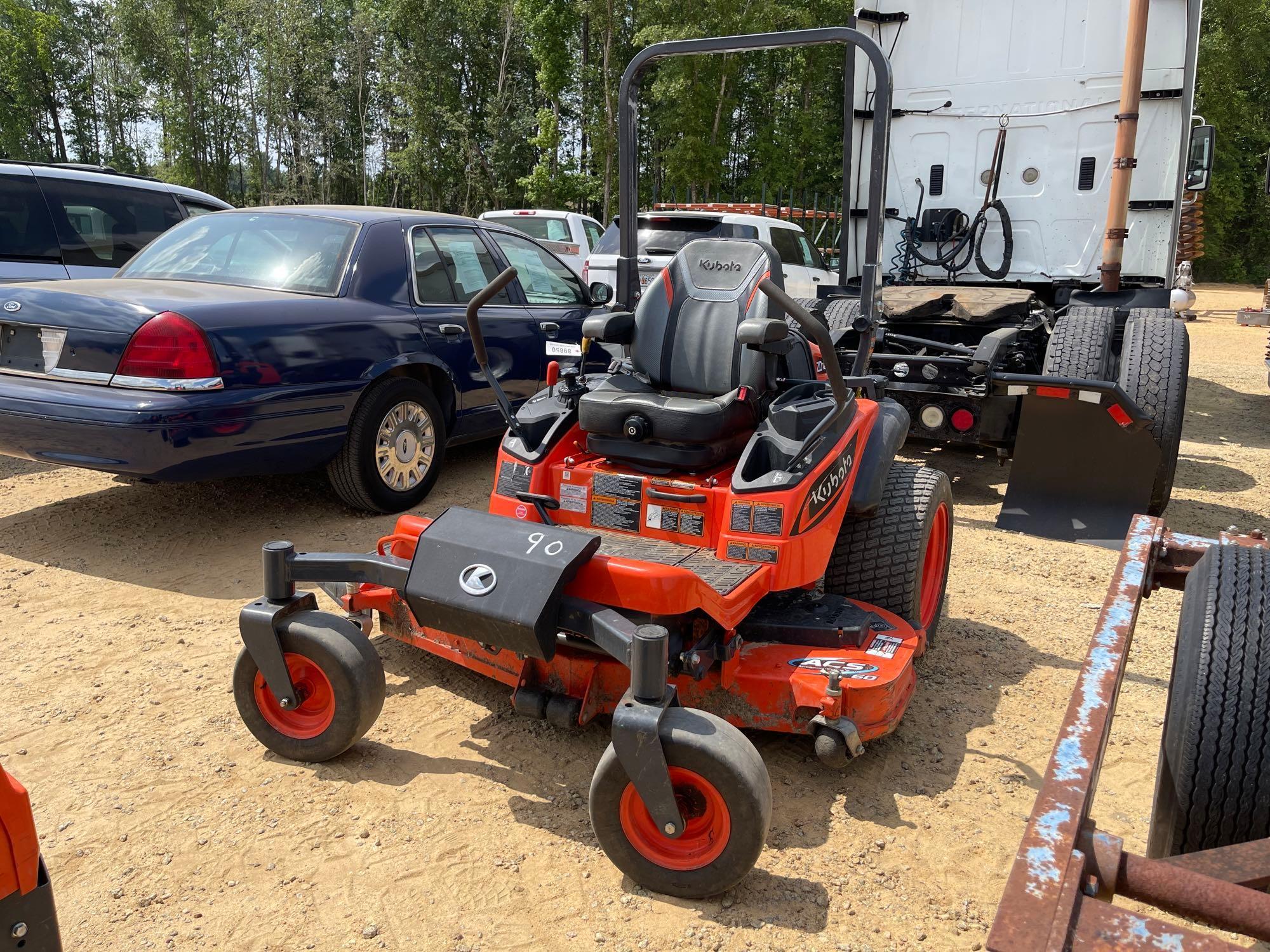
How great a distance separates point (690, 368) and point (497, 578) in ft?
4.54

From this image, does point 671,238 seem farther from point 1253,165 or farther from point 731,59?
point 1253,165

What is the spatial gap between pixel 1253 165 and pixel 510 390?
36563 millimetres

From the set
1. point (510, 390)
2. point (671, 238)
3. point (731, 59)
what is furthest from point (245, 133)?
point (510, 390)

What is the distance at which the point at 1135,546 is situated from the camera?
100 inches

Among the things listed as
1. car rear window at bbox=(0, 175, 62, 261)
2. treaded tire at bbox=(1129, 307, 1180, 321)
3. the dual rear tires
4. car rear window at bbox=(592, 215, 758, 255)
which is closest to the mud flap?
the dual rear tires

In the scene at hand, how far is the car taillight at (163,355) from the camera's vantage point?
4.19m

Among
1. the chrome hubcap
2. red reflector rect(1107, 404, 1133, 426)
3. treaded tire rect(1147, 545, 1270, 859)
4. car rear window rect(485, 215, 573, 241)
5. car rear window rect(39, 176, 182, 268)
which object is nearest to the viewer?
treaded tire rect(1147, 545, 1270, 859)

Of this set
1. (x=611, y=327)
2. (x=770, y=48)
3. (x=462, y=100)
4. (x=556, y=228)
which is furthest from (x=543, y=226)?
(x=462, y=100)

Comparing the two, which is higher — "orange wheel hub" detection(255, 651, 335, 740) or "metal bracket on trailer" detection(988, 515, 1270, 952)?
"metal bracket on trailer" detection(988, 515, 1270, 952)

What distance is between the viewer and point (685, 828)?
2357 mm

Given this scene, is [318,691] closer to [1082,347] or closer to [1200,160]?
[1082,347]

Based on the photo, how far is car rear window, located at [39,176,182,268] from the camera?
22.4 ft

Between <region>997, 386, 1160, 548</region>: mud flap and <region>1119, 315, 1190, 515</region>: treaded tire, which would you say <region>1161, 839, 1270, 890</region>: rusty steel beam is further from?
<region>1119, 315, 1190, 515</region>: treaded tire

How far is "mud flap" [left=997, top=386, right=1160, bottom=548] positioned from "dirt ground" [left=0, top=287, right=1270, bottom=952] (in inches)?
35.8
